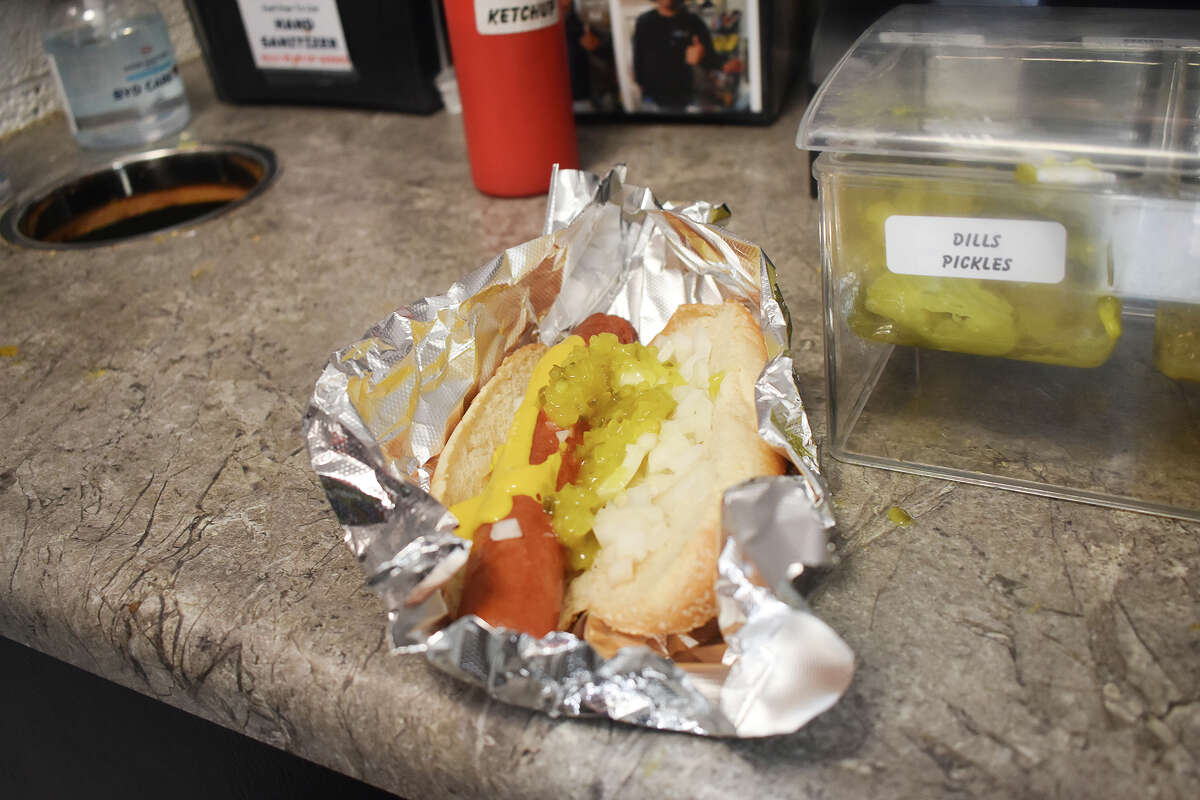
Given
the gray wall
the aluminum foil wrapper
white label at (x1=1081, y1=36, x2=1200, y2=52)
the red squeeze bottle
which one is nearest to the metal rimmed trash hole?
the gray wall

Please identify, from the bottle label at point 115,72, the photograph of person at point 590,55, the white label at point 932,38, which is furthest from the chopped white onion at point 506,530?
the bottle label at point 115,72

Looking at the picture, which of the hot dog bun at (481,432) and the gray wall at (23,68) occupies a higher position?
the gray wall at (23,68)

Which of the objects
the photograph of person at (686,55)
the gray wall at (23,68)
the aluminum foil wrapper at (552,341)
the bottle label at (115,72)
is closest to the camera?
the aluminum foil wrapper at (552,341)

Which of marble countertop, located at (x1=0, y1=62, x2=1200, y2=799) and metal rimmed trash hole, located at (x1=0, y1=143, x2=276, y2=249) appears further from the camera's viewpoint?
metal rimmed trash hole, located at (x1=0, y1=143, x2=276, y2=249)

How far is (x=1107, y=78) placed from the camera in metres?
0.68

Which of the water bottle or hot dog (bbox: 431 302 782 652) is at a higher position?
the water bottle

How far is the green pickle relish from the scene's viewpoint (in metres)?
0.64

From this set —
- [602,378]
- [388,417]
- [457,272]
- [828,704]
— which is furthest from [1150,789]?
[457,272]

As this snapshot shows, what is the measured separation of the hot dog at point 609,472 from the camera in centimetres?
59

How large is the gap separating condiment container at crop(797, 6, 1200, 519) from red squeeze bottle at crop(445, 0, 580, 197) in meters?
0.49

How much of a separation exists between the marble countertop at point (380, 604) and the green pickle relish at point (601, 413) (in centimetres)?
13

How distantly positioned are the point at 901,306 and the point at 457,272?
0.59 meters

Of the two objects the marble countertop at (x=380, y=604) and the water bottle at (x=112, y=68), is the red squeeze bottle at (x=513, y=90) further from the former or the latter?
the water bottle at (x=112, y=68)

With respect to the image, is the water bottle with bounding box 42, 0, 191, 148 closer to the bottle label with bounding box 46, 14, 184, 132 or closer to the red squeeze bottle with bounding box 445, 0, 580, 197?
the bottle label with bounding box 46, 14, 184, 132
